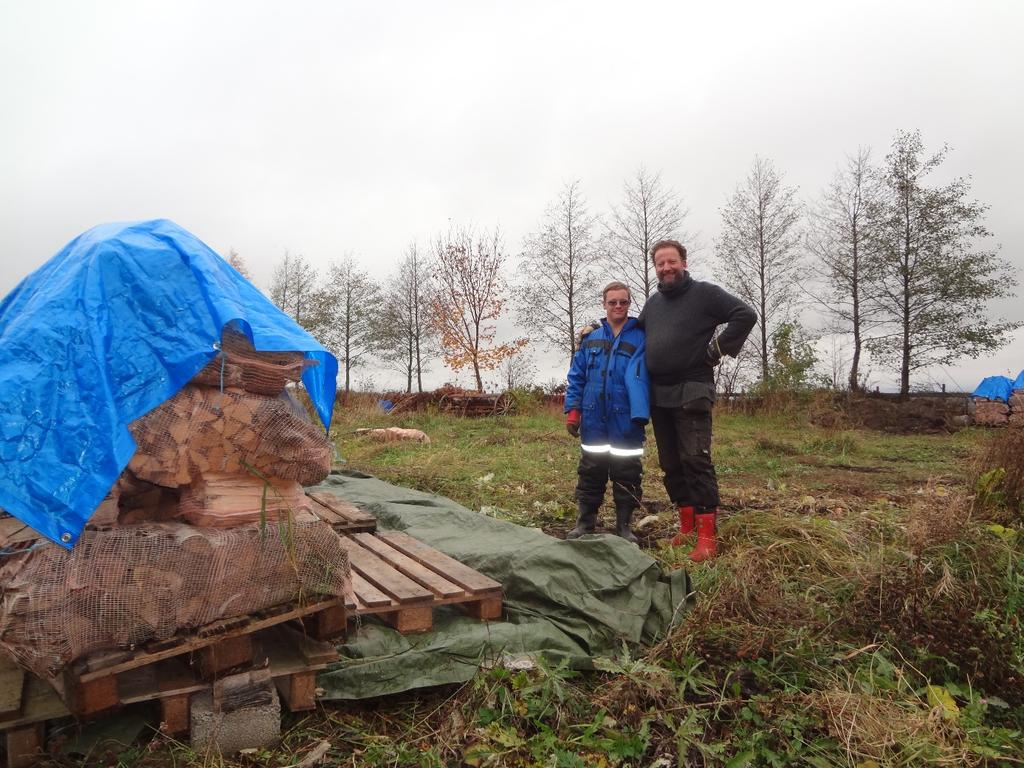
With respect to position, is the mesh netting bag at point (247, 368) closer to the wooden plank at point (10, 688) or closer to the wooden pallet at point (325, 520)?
the wooden pallet at point (325, 520)

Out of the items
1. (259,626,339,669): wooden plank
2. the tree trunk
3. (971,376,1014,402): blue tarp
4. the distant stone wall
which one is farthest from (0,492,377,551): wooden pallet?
the tree trunk

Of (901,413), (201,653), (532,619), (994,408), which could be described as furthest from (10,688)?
(994,408)

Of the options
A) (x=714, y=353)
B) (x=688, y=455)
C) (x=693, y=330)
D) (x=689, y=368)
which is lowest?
(x=688, y=455)

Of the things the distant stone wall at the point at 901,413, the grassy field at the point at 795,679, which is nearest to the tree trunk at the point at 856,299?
the distant stone wall at the point at 901,413

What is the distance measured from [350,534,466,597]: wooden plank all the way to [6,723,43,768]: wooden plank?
1.52 m

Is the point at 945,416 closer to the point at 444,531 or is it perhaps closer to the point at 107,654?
the point at 444,531

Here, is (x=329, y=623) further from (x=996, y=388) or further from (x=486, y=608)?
(x=996, y=388)

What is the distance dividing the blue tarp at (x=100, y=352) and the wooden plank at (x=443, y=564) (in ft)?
4.26

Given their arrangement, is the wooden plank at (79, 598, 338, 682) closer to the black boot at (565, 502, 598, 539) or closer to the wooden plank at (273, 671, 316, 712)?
the wooden plank at (273, 671, 316, 712)

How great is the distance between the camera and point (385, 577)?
10.5 ft

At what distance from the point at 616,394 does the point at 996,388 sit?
1806 cm

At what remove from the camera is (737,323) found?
14.9ft

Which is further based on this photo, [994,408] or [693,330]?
[994,408]

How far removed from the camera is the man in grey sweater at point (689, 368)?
4.47 m
